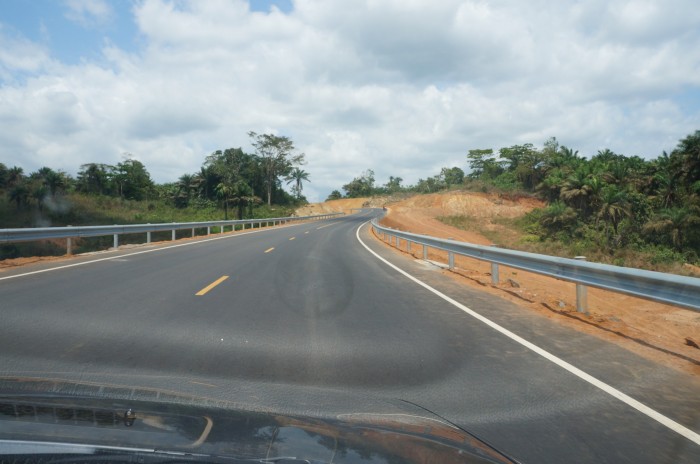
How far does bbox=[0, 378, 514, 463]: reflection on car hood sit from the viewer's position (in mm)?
2434

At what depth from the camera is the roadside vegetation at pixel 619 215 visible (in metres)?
42.0

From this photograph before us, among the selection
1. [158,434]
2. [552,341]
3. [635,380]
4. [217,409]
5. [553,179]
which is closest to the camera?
[158,434]

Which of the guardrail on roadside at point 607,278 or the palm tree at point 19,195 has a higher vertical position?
the palm tree at point 19,195

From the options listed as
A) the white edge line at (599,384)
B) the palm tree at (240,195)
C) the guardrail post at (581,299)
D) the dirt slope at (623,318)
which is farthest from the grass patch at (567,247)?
the white edge line at (599,384)

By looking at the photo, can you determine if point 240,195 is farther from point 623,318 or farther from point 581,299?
point 581,299

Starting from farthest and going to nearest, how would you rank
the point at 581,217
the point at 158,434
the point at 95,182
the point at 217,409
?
the point at 95,182
the point at 581,217
the point at 217,409
the point at 158,434

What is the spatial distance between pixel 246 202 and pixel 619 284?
5979cm

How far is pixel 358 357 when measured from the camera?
5.70 metres

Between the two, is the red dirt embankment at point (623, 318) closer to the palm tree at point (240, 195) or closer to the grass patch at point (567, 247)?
the grass patch at point (567, 247)

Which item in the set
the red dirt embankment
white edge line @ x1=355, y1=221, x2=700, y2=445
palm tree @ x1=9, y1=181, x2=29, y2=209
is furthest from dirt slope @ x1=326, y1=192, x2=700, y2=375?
palm tree @ x1=9, y1=181, x2=29, y2=209

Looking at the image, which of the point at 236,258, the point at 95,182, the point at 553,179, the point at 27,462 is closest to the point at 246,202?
the point at 95,182

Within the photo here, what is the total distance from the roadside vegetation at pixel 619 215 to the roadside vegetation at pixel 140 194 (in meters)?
32.5

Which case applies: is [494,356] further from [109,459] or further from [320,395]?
[109,459]

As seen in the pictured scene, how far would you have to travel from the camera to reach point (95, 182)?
72.8m
